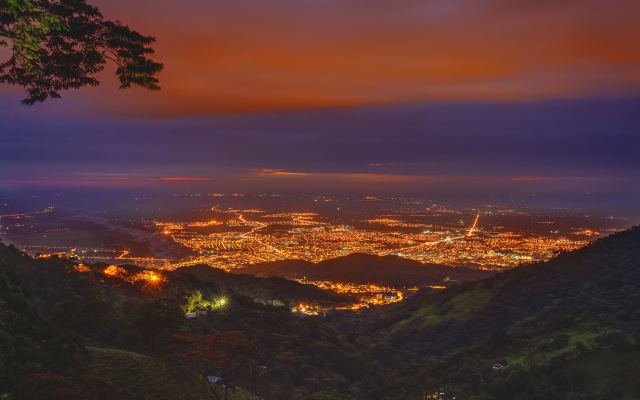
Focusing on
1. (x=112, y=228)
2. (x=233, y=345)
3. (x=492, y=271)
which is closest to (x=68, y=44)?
(x=233, y=345)

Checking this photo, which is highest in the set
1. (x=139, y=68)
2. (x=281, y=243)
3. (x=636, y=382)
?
(x=139, y=68)

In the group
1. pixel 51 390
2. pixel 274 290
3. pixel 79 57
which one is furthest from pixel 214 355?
pixel 274 290

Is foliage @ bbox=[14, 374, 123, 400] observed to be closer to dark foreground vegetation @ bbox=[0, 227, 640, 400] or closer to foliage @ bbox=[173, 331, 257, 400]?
dark foreground vegetation @ bbox=[0, 227, 640, 400]

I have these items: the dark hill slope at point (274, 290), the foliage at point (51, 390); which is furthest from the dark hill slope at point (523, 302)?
the foliage at point (51, 390)

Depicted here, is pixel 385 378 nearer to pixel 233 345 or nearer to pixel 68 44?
pixel 233 345

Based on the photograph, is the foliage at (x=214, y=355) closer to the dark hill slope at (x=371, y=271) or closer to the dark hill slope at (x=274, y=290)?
the dark hill slope at (x=274, y=290)
